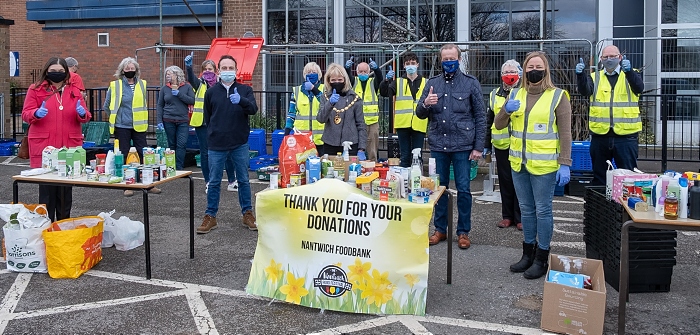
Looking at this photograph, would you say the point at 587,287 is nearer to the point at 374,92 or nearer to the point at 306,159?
the point at 306,159

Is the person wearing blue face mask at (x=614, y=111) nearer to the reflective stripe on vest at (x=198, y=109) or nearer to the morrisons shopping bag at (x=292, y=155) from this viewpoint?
the morrisons shopping bag at (x=292, y=155)

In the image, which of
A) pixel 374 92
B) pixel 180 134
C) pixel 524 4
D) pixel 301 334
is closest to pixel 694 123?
pixel 524 4

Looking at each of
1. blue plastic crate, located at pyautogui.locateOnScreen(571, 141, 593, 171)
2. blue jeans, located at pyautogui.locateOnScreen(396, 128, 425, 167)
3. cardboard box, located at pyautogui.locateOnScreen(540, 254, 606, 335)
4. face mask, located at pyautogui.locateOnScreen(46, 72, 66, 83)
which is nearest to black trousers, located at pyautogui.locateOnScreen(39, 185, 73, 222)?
face mask, located at pyautogui.locateOnScreen(46, 72, 66, 83)

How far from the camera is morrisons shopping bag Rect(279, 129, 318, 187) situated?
205 inches

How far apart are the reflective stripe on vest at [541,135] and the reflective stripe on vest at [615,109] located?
257 centimetres

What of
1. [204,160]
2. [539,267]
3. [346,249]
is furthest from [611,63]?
[204,160]

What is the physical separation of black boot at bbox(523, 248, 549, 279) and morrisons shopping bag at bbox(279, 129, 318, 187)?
213 centimetres

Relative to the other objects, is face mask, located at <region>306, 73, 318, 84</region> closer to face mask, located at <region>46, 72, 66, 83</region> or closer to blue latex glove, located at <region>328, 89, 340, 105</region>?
blue latex glove, located at <region>328, 89, 340, 105</region>

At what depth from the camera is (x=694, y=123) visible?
1304cm

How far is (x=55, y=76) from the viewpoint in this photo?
660 centimetres

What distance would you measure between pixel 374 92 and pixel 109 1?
12.2 m

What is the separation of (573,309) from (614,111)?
4017 millimetres

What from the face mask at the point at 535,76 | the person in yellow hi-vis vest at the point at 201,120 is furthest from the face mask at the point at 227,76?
the face mask at the point at 535,76

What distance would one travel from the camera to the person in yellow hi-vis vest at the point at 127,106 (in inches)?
373
